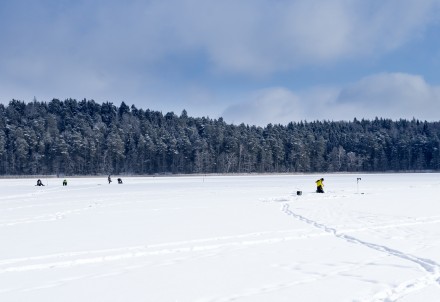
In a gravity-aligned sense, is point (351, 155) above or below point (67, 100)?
below

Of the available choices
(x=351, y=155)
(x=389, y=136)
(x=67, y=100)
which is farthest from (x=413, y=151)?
(x=67, y=100)

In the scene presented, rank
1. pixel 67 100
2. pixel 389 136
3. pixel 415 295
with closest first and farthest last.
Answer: pixel 415 295
pixel 389 136
pixel 67 100

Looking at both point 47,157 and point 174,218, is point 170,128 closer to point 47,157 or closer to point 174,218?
point 47,157

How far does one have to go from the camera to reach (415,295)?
693 cm

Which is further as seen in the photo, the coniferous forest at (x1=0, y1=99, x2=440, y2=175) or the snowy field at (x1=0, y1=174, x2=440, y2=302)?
the coniferous forest at (x1=0, y1=99, x2=440, y2=175)

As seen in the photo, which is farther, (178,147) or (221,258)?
(178,147)

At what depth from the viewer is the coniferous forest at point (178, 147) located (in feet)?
365

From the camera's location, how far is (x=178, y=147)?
120625mm

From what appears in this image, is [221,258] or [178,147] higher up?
[178,147]

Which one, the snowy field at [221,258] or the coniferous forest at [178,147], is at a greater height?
the coniferous forest at [178,147]

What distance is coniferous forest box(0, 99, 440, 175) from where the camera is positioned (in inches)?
4377

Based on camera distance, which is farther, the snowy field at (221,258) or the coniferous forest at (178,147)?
the coniferous forest at (178,147)

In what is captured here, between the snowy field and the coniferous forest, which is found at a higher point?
the coniferous forest

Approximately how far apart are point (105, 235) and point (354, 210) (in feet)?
41.3
